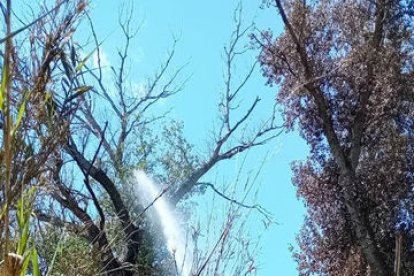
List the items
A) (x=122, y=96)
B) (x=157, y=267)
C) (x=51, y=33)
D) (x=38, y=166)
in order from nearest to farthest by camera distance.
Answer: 1. (x=38, y=166)
2. (x=51, y=33)
3. (x=157, y=267)
4. (x=122, y=96)

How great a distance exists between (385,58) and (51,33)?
9057 millimetres

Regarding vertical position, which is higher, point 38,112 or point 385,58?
point 385,58

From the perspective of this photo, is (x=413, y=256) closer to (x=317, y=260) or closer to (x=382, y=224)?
(x=382, y=224)

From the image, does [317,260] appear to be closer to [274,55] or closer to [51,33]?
[274,55]

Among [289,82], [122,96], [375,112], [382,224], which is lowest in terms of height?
[382,224]

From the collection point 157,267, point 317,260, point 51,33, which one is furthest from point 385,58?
point 51,33

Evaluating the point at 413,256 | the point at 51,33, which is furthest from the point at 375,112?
→ the point at 51,33

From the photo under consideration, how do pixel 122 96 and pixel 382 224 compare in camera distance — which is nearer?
pixel 382 224

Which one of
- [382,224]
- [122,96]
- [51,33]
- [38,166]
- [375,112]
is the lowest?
[38,166]

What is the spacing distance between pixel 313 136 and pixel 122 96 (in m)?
3.70

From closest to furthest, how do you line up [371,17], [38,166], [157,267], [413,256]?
[38,166] → [157,267] → [413,256] → [371,17]

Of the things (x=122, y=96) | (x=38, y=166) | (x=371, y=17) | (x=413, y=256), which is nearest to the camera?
(x=38, y=166)

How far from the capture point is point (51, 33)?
3.63ft

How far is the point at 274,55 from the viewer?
10344mm
